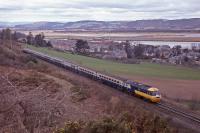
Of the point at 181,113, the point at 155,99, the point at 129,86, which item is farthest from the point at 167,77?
the point at 181,113

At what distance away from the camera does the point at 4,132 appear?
6.12 meters

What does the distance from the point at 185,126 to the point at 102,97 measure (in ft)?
25.4

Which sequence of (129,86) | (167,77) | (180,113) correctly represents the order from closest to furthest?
(180,113)
(129,86)
(167,77)

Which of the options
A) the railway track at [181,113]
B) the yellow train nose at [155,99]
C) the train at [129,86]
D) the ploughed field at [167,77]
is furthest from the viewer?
the ploughed field at [167,77]

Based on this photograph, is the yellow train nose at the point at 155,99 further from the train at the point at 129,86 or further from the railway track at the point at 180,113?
the railway track at the point at 180,113

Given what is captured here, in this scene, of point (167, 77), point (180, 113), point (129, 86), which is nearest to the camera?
point (180, 113)

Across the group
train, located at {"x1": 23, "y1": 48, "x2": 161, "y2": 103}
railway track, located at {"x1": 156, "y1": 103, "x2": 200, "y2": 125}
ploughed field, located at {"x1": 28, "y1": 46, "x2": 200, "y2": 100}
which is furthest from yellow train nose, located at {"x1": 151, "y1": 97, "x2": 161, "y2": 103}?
ploughed field, located at {"x1": 28, "y1": 46, "x2": 200, "y2": 100}

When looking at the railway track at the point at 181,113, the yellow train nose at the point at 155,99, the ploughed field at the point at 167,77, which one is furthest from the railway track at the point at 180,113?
the ploughed field at the point at 167,77

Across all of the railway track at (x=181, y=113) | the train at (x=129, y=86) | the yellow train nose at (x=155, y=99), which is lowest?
the railway track at (x=181, y=113)

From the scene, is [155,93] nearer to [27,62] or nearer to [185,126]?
[185,126]

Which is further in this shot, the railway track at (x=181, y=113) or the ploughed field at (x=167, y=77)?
the ploughed field at (x=167, y=77)

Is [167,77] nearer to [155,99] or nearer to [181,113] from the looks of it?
[155,99]

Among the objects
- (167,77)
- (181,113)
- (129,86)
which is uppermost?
(129,86)

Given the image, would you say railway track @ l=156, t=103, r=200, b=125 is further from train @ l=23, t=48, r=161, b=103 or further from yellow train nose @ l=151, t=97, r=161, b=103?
train @ l=23, t=48, r=161, b=103
